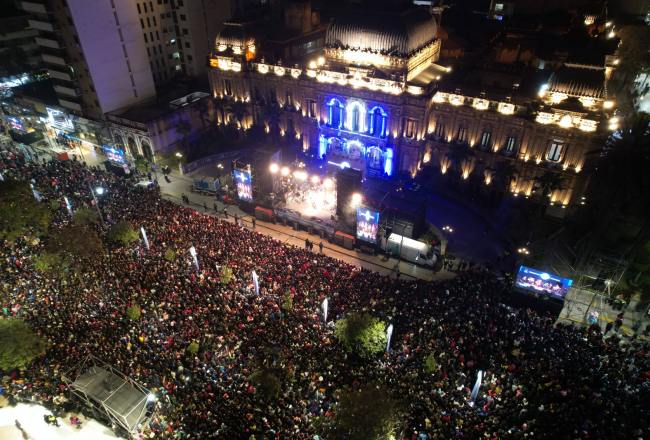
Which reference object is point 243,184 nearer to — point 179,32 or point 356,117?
point 356,117

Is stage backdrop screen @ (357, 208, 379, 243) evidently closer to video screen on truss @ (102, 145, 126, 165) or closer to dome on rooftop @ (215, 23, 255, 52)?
video screen on truss @ (102, 145, 126, 165)

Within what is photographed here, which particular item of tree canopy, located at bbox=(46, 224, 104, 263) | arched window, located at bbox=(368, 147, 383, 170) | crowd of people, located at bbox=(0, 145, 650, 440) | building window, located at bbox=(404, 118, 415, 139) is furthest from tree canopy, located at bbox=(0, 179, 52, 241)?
building window, located at bbox=(404, 118, 415, 139)

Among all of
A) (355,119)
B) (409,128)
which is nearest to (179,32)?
(355,119)

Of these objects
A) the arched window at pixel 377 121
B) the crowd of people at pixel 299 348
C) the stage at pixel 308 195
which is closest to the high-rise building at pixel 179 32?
the stage at pixel 308 195

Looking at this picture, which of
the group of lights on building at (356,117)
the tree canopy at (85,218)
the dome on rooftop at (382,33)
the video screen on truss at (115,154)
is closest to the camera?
→ the tree canopy at (85,218)

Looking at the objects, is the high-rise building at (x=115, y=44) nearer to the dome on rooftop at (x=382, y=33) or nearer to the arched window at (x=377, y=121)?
the dome on rooftop at (x=382, y=33)

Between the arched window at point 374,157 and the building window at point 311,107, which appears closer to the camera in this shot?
the arched window at point 374,157
